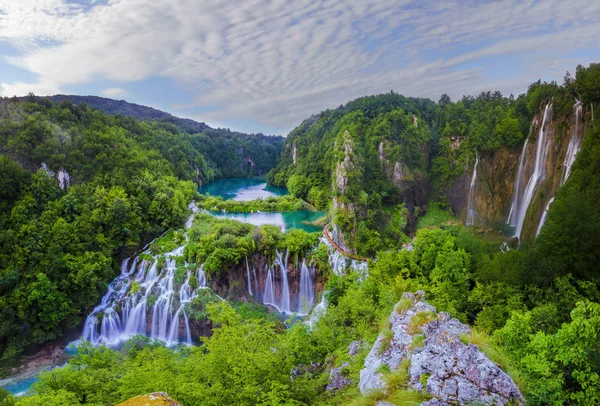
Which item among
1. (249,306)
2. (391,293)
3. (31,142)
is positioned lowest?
(249,306)

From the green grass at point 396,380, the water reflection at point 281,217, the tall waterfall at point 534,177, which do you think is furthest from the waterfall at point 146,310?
the tall waterfall at point 534,177

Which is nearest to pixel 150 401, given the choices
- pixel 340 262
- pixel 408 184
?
pixel 340 262

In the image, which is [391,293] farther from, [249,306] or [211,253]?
[211,253]

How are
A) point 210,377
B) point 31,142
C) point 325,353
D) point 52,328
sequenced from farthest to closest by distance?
point 31,142, point 52,328, point 325,353, point 210,377

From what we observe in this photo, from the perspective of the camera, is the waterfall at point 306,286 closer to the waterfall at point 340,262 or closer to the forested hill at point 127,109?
the waterfall at point 340,262

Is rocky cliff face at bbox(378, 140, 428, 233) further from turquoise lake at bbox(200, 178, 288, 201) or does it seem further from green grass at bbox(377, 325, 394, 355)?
green grass at bbox(377, 325, 394, 355)

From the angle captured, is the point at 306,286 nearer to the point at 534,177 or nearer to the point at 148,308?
the point at 148,308

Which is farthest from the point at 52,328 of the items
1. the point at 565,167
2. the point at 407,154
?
the point at 407,154
